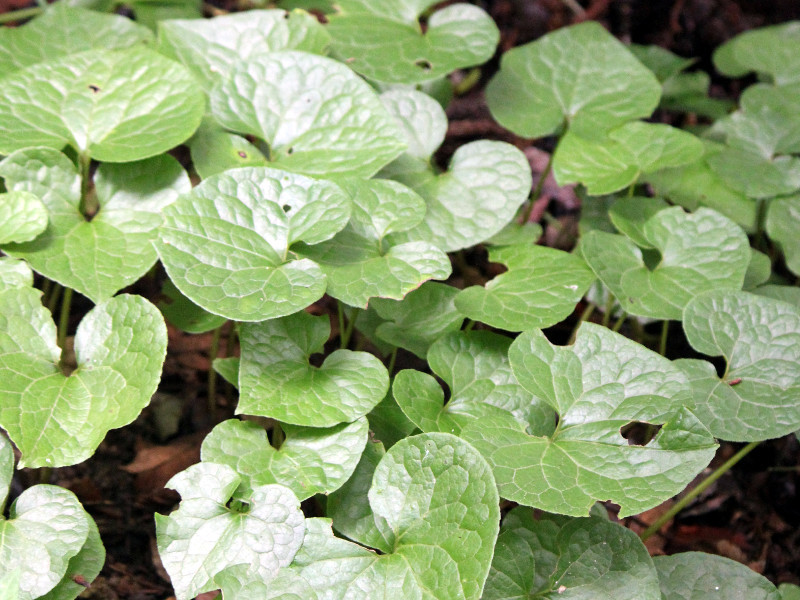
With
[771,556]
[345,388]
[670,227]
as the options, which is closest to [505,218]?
[670,227]

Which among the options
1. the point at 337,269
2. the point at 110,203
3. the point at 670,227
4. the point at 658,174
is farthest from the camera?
the point at 658,174

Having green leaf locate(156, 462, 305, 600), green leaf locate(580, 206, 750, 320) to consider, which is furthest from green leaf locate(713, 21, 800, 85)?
green leaf locate(156, 462, 305, 600)

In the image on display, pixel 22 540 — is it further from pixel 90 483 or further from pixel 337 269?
pixel 337 269

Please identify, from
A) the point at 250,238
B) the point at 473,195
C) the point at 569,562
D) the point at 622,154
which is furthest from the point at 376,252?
the point at 622,154

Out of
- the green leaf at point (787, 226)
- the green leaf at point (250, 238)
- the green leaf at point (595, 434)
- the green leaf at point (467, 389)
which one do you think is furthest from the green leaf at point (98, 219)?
the green leaf at point (787, 226)

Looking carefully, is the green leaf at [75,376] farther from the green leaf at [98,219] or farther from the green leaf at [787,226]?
the green leaf at [787,226]

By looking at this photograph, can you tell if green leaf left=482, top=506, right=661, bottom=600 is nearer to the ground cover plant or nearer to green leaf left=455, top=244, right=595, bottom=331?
the ground cover plant
